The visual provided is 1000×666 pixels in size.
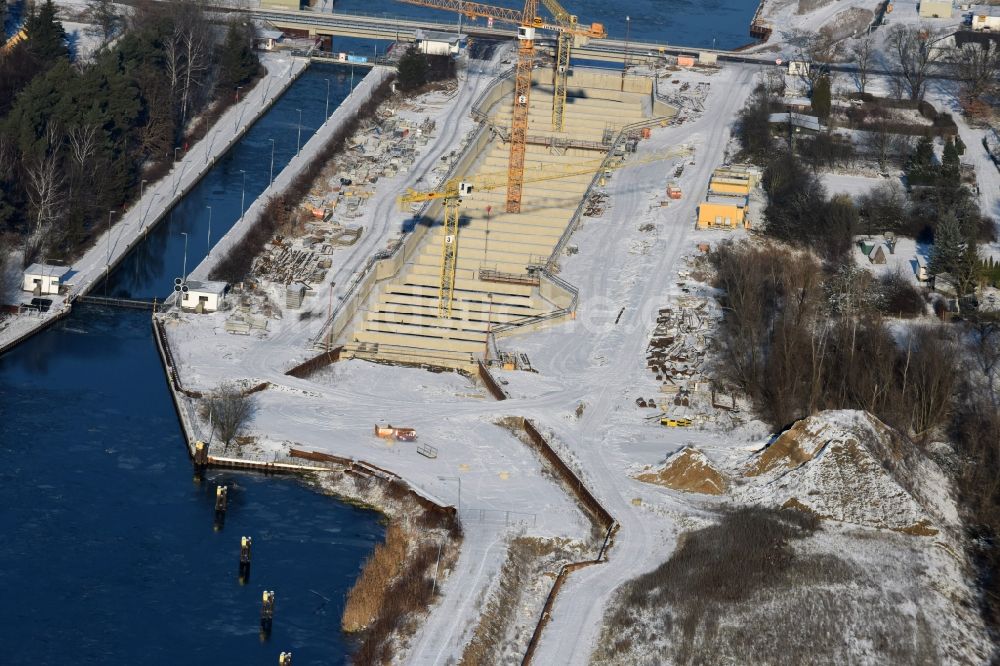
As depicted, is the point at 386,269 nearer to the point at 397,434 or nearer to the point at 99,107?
the point at 397,434

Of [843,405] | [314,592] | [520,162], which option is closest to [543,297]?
[520,162]

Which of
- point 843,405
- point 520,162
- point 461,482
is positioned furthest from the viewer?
point 520,162

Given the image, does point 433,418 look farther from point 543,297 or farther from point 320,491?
point 543,297

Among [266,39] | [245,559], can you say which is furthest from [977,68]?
[245,559]

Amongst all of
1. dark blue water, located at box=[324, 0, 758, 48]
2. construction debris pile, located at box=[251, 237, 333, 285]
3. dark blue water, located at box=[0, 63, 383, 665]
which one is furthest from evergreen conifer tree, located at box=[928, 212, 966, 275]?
dark blue water, located at box=[324, 0, 758, 48]

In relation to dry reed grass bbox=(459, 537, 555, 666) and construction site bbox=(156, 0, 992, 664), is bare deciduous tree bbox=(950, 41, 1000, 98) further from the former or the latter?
dry reed grass bbox=(459, 537, 555, 666)

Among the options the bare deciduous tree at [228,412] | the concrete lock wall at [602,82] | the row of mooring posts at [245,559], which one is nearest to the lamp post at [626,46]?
the concrete lock wall at [602,82]

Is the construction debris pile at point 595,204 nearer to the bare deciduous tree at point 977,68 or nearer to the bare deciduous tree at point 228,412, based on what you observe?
the bare deciduous tree at point 977,68

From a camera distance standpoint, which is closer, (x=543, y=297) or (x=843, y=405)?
(x=843, y=405)
